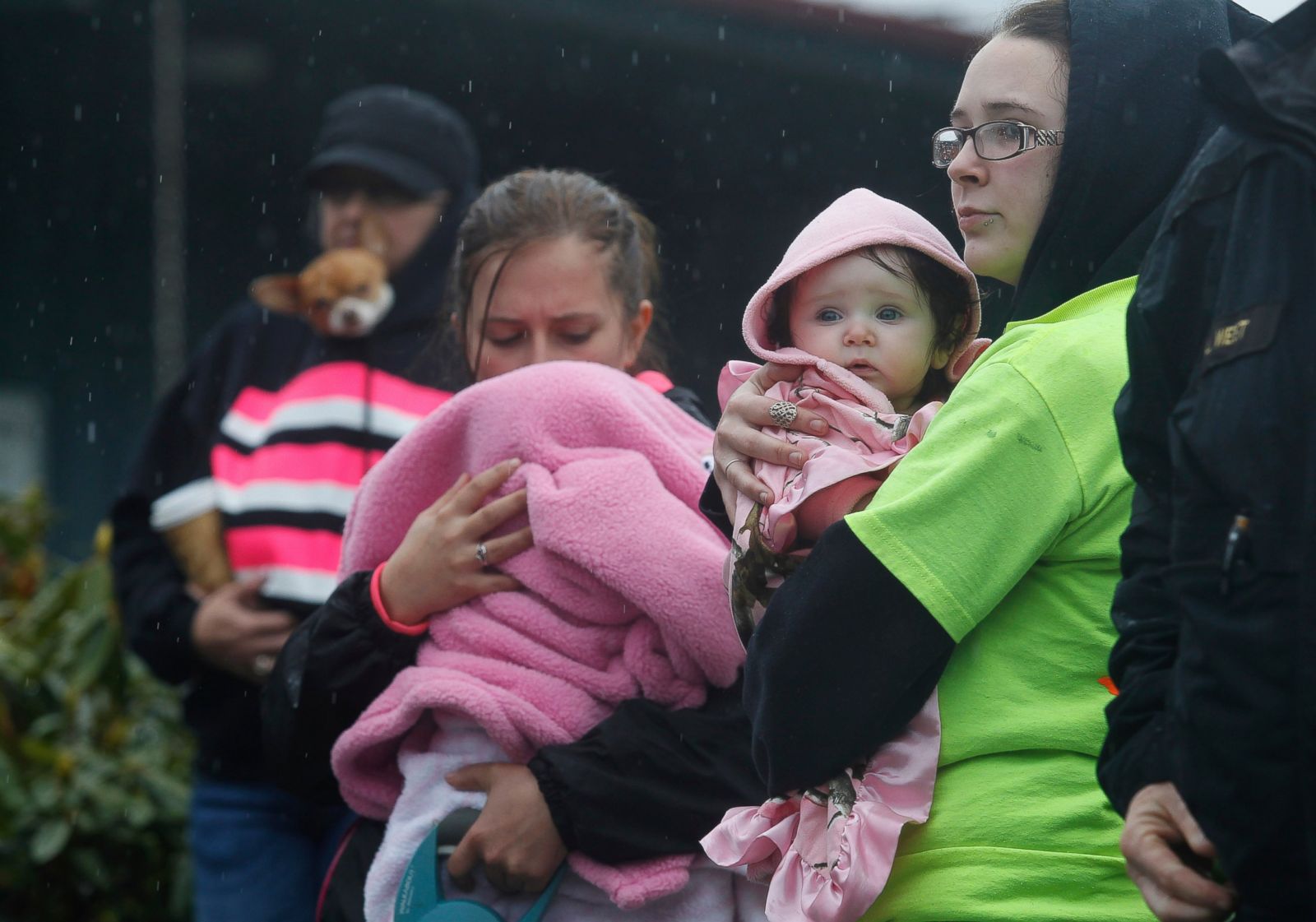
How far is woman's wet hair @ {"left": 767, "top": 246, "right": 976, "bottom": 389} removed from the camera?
1.88 meters

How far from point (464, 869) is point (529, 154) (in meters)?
4.39

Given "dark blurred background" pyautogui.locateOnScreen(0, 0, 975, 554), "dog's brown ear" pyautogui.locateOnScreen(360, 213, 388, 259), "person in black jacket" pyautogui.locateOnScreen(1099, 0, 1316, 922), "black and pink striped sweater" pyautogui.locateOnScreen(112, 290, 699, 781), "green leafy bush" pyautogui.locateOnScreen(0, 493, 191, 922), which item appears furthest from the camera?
"dark blurred background" pyautogui.locateOnScreen(0, 0, 975, 554)

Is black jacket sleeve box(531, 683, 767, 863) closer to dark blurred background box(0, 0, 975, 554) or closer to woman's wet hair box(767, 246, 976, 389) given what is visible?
woman's wet hair box(767, 246, 976, 389)

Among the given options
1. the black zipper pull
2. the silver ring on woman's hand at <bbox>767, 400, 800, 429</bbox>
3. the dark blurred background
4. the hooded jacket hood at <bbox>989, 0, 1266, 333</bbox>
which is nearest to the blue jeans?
the silver ring on woman's hand at <bbox>767, 400, 800, 429</bbox>

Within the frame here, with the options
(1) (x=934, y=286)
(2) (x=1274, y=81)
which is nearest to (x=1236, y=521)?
(2) (x=1274, y=81)

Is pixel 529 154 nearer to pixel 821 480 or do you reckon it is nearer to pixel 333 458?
pixel 333 458

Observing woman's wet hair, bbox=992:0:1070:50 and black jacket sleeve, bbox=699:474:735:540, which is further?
black jacket sleeve, bbox=699:474:735:540

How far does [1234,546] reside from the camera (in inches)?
46.8

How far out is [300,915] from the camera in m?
2.83

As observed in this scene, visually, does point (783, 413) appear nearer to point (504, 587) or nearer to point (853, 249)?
point (853, 249)

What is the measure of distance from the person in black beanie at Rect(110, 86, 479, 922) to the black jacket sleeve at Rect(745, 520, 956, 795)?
149 centimetres

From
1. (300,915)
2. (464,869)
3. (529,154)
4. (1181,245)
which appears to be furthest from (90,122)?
(1181,245)

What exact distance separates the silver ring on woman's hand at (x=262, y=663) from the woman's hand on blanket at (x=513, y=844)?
102 cm

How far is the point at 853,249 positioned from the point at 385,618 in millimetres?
911
